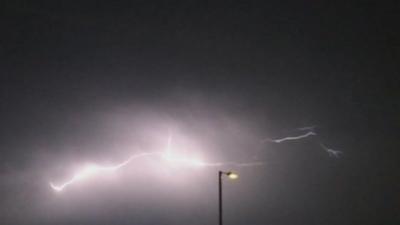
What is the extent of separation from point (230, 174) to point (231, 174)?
0.04 m

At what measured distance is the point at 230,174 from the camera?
8.22 m

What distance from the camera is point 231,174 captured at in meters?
8.20

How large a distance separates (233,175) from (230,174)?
4.5 inches

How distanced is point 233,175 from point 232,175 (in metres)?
0.04

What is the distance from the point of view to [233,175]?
8219 mm

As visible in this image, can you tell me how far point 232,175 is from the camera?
8219mm

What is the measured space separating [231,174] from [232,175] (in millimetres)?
57

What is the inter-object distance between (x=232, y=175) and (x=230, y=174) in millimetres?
80
